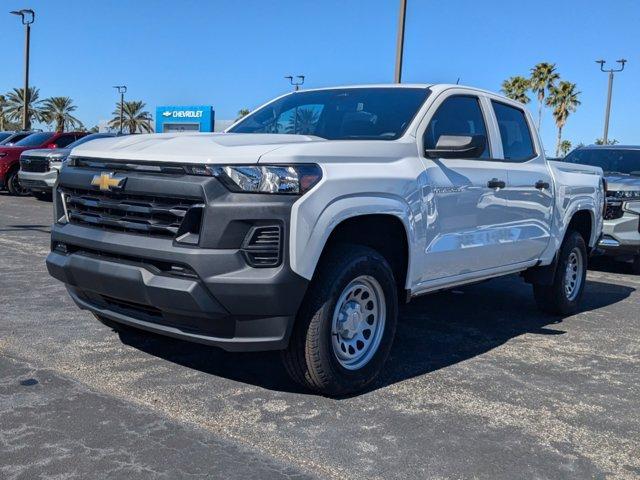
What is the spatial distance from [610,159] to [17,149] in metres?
13.7

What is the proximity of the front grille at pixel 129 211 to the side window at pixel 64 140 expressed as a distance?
14.6 metres

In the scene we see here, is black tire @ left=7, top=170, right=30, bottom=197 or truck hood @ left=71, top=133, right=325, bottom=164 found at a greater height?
truck hood @ left=71, top=133, right=325, bottom=164

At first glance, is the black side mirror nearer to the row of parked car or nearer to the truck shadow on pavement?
the truck shadow on pavement

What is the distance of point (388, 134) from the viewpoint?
463 cm

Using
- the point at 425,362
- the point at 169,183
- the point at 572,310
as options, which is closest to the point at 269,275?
the point at 169,183

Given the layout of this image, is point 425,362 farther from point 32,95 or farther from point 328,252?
point 32,95

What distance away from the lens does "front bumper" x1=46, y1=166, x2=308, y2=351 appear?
3.51 m

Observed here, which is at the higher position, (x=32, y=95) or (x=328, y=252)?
(x=32, y=95)

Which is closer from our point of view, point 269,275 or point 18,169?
point 269,275

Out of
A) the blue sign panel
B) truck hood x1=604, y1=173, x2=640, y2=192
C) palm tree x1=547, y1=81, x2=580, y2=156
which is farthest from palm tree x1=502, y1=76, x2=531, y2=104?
truck hood x1=604, y1=173, x2=640, y2=192

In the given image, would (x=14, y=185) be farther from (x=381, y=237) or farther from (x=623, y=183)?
(x=381, y=237)

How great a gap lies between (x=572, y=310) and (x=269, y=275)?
4.34m

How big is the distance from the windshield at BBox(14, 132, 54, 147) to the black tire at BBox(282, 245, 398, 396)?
51.6ft

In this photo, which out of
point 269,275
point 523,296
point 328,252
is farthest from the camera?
point 523,296
